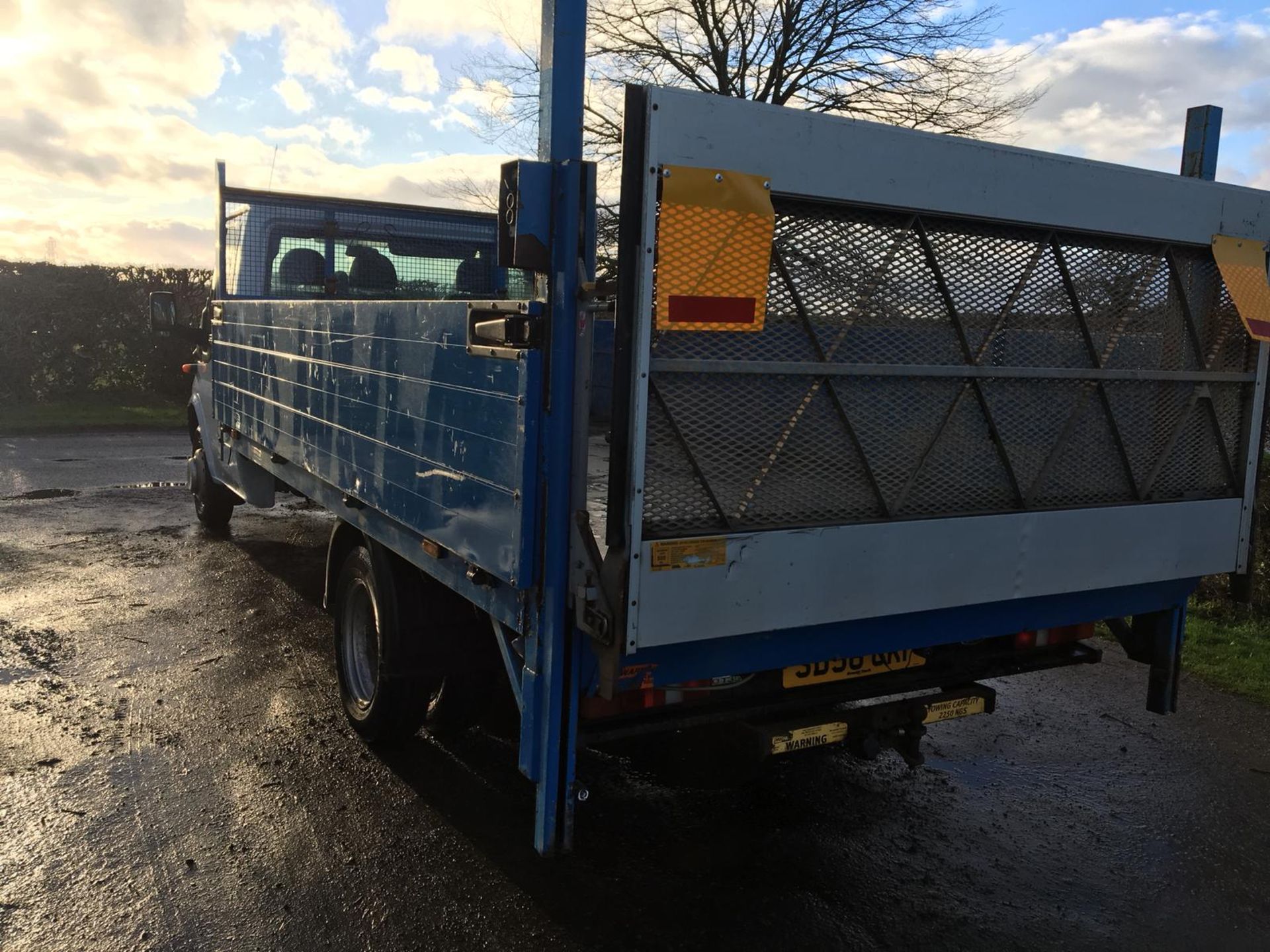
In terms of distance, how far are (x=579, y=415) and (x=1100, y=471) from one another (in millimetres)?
1973

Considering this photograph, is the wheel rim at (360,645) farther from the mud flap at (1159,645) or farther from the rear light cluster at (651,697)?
the mud flap at (1159,645)

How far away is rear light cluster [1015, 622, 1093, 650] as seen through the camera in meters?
3.96

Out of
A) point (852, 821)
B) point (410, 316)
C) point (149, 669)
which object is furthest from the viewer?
point (149, 669)

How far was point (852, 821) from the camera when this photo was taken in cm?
401

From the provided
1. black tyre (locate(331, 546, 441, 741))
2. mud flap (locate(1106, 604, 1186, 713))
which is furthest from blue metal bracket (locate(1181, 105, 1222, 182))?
black tyre (locate(331, 546, 441, 741))

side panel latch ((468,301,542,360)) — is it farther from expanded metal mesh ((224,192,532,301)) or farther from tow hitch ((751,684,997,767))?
expanded metal mesh ((224,192,532,301))

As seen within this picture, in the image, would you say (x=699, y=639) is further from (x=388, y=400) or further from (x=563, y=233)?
(x=388, y=400)

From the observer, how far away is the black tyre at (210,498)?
873cm

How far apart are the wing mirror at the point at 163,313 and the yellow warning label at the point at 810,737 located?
6185 millimetres

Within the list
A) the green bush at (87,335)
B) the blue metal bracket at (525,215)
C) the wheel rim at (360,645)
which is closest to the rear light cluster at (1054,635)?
the blue metal bracket at (525,215)

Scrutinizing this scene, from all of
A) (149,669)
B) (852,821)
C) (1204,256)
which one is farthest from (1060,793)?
(149,669)

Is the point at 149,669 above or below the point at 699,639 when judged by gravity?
below

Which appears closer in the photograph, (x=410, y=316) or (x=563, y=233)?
(x=563, y=233)

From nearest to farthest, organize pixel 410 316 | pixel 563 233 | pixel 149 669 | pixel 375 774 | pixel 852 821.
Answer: pixel 563 233
pixel 410 316
pixel 852 821
pixel 375 774
pixel 149 669
